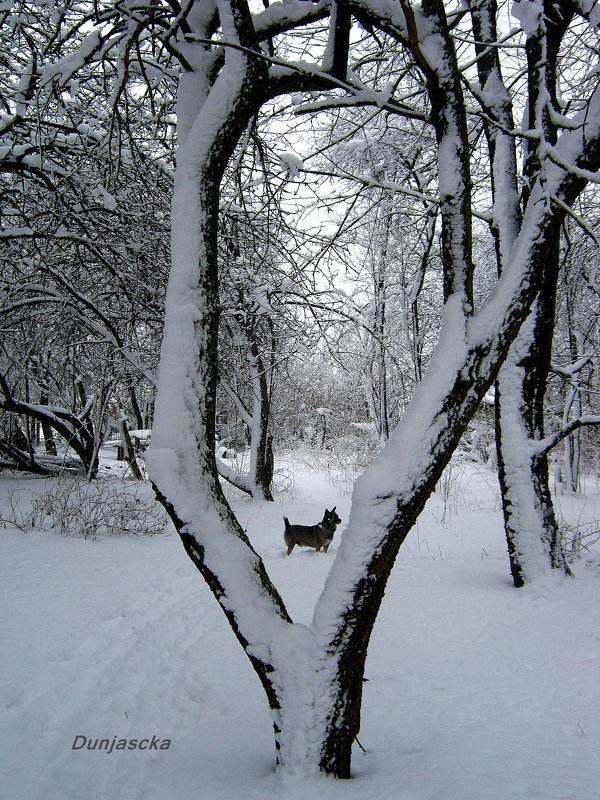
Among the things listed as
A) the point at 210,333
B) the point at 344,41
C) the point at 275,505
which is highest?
the point at 344,41

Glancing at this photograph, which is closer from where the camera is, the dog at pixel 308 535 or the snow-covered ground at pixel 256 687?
the snow-covered ground at pixel 256 687

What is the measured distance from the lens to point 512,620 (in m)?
3.43

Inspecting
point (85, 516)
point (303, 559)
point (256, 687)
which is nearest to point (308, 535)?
point (303, 559)

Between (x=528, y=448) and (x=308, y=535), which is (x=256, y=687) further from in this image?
(x=308, y=535)

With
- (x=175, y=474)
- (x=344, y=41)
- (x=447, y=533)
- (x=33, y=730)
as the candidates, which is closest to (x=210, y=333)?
(x=175, y=474)

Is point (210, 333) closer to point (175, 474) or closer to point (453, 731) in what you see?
point (175, 474)

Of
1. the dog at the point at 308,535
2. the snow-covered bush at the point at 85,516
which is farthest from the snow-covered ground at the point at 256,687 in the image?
the dog at the point at 308,535

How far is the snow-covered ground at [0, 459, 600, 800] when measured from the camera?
1.89m

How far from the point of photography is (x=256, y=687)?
8.99 ft

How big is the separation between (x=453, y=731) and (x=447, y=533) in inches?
186

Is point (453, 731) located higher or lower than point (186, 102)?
lower

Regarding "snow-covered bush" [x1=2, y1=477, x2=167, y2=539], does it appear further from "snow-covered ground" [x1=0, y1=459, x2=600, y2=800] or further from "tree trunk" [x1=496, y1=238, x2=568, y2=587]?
"tree trunk" [x1=496, y1=238, x2=568, y2=587]

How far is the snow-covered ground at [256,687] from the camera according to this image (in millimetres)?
1888

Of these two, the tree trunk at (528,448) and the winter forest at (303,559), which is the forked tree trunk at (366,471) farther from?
the tree trunk at (528,448)
